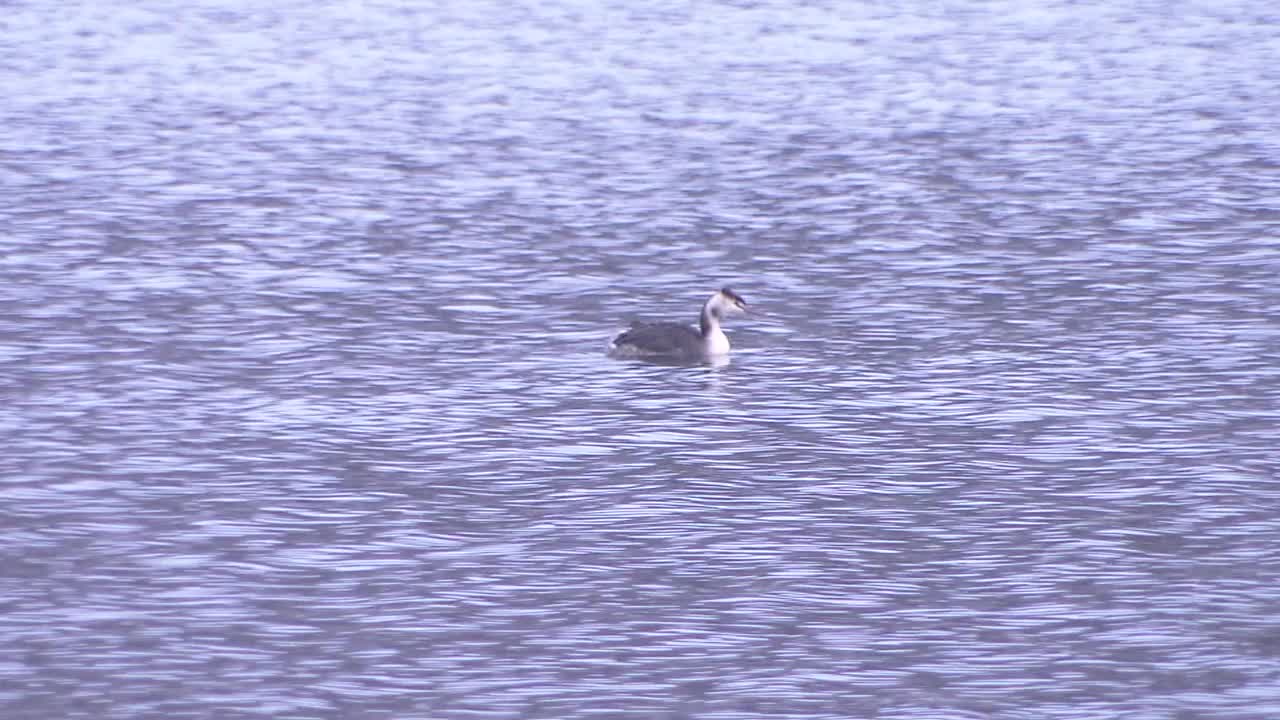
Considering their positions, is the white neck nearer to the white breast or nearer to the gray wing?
the white breast

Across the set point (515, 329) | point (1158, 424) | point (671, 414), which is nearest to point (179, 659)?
point (671, 414)

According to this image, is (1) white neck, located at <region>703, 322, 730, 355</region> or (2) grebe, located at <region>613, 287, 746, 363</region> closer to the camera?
(2) grebe, located at <region>613, 287, 746, 363</region>

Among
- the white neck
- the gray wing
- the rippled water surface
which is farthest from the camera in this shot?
the white neck

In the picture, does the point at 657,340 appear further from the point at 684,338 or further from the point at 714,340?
the point at 714,340

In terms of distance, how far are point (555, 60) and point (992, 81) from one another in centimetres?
1357

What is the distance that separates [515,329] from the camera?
105 ft

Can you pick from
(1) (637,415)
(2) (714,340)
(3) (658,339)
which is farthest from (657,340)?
(1) (637,415)

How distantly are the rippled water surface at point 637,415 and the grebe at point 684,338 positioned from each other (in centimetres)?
36

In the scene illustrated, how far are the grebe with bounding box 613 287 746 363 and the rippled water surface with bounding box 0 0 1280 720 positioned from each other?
36cm

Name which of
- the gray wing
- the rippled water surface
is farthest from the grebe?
the rippled water surface

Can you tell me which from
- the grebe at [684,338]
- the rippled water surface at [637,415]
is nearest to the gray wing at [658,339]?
the grebe at [684,338]

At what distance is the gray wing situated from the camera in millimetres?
30281

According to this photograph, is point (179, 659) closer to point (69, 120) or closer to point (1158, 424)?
point (1158, 424)

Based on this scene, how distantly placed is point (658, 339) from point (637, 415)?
3.20 m
